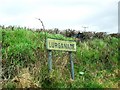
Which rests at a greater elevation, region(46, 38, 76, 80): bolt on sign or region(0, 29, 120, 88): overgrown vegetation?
region(46, 38, 76, 80): bolt on sign

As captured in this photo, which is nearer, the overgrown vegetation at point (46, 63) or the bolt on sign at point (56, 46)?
the overgrown vegetation at point (46, 63)

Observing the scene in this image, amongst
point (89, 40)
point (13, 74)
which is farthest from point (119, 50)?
point (13, 74)

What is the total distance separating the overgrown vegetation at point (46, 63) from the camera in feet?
30.8

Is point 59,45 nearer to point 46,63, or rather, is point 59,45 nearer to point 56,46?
point 56,46

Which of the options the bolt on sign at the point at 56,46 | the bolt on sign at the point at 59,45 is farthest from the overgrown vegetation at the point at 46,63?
the bolt on sign at the point at 59,45

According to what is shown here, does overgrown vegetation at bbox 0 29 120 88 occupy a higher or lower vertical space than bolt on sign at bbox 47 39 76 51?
lower

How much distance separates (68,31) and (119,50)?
2.28 metres

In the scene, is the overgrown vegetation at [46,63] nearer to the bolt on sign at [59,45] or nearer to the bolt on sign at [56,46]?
the bolt on sign at [56,46]

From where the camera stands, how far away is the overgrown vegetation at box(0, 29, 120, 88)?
30.8 ft

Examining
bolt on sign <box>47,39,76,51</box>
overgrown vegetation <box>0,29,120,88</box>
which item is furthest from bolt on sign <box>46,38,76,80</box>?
overgrown vegetation <box>0,29,120,88</box>

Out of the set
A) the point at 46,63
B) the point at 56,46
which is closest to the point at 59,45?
the point at 56,46

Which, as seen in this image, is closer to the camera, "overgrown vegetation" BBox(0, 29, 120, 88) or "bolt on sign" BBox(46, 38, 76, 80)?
"overgrown vegetation" BBox(0, 29, 120, 88)

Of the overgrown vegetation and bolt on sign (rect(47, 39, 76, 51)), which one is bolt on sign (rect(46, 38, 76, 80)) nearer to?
bolt on sign (rect(47, 39, 76, 51))

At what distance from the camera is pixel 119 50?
1573 centimetres
